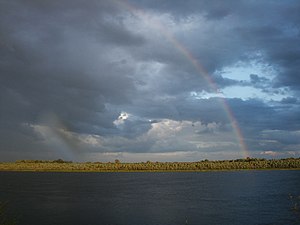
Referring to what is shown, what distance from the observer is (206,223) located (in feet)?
151

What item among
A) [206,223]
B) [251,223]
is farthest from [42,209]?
[251,223]

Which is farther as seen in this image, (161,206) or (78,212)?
(161,206)

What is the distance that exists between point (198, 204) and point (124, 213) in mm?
15846

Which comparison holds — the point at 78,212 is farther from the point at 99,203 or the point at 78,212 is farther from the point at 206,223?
the point at 206,223

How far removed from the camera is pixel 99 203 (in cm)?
6769

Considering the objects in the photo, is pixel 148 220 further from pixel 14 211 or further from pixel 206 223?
pixel 14 211

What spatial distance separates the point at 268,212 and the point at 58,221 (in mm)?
30133

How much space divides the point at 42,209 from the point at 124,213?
13.8m

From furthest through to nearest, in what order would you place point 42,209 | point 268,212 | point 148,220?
point 42,209
point 268,212
point 148,220

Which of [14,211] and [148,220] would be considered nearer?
[148,220]

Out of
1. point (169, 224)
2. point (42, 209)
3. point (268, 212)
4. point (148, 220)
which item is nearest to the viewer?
point (169, 224)

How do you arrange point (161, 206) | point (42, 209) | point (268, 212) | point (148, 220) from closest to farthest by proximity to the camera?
point (148, 220) < point (268, 212) < point (42, 209) < point (161, 206)

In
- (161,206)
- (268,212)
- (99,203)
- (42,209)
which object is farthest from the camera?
(99,203)

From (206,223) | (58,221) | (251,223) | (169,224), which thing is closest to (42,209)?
(58,221)
